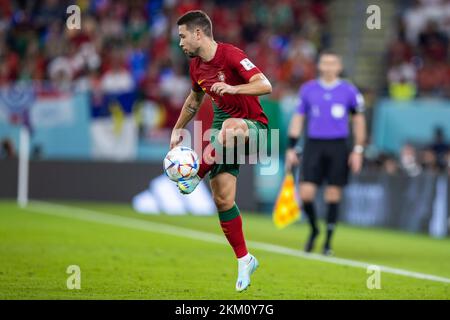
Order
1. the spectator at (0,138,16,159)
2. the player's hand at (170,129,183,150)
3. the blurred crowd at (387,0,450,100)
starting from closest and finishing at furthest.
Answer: the player's hand at (170,129,183,150) < the spectator at (0,138,16,159) < the blurred crowd at (387,0,450,100)

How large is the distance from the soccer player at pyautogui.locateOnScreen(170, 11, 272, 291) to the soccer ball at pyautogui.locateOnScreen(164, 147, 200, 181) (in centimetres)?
6

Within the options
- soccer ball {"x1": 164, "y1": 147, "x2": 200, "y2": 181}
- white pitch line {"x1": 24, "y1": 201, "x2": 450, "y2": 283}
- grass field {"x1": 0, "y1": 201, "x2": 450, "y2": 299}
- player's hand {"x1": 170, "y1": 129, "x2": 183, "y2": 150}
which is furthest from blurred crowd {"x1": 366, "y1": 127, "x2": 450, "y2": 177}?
soccer ball {"x1": 164, "y1": 147, "x2": 200, "y2": 181}

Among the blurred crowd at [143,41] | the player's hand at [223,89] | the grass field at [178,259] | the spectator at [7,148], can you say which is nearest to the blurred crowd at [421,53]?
the blurred crowd at [143,41]

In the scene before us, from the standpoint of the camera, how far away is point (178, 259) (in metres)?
11.9

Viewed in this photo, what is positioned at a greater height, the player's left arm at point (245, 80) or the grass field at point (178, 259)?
the player's left arm at point (245, 80)

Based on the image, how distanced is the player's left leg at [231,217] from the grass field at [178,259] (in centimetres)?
26

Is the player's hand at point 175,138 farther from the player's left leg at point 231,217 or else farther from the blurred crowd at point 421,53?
the blurred crowd at point 421,53

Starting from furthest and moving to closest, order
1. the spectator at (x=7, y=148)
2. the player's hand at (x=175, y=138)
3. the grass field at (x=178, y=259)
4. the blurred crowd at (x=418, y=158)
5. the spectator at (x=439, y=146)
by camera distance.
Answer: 1. the spectator at (x=7, y=148)
2. the spectator at (x=439, y=146)
3. the blurred crowd at (x=418, y=158)
4. the player's hand at (x=175, y=138)
5. the grass field at (x=178, y=259)

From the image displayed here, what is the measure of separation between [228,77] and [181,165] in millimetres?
895

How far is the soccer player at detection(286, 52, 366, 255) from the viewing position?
42.4 ft

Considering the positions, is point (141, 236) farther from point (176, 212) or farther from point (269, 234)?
point (176, 212)

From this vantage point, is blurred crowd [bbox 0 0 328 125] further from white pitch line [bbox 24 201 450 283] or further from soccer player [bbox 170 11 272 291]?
soccer player [bbox 170 11 272 291]

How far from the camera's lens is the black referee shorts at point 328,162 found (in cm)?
1298

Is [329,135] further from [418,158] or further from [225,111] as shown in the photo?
[418,158]
